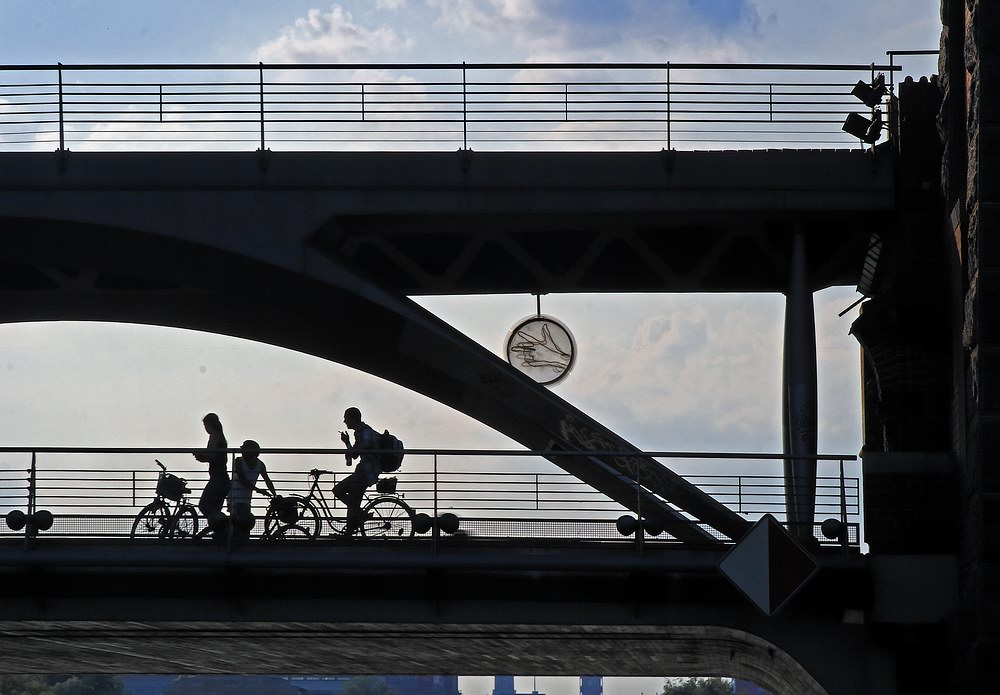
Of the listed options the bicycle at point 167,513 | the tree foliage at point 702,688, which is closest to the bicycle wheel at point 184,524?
the bicycle at point 167,513

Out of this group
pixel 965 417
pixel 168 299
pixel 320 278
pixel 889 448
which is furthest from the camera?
pixel 168 299

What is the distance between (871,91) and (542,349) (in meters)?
5.56

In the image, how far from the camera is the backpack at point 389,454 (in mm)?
18516

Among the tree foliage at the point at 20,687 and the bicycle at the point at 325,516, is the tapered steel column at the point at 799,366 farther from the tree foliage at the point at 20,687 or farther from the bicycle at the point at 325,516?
the tree foliage at the point at 20,687

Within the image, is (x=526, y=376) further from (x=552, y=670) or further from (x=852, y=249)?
(x=552, y=670)

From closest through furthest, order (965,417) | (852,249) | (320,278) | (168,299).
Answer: (965,417)
(320,278)
(852,249)
(168,299)

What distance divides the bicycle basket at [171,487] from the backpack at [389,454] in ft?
7.04

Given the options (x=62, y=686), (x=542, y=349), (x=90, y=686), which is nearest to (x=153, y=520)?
(x=542, y=349)

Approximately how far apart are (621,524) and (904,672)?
10.6 ft

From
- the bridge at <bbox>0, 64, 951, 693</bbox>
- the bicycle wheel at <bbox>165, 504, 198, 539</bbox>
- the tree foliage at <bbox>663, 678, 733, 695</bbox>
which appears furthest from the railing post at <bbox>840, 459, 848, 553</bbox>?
the tree foliage at <bbox>663, 678, 733, 695</bbox>

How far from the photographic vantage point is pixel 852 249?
76.0 ft

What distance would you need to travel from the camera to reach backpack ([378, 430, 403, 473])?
18.5 m

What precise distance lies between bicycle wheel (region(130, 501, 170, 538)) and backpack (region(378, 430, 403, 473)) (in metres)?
2.45

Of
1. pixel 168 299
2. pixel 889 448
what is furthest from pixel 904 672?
pixel 168 299
